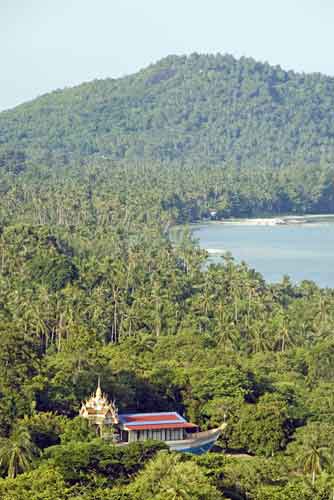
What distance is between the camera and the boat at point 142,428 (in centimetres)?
4488

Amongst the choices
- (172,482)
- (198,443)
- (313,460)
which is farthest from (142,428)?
(172,482)

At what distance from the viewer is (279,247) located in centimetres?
11981

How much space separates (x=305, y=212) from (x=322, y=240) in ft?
119

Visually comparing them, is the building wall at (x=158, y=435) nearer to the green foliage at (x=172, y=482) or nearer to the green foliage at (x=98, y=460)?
the green foliage at (x=98, y=460)

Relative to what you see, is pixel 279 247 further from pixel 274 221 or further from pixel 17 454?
pixel 17 454

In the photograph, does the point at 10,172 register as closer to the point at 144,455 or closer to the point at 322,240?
the point at 322,240

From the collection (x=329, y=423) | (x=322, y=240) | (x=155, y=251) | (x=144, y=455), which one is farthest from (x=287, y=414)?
(x=322, y=240)

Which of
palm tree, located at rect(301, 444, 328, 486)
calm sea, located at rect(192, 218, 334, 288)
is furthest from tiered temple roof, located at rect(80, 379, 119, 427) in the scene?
calm sea, located at rect(192, 218, 334, 288)

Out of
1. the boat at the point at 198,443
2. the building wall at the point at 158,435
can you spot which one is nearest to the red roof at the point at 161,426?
the building wall at the point at 158,435

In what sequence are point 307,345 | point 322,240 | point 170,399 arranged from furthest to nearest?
point 322,240 → point 307,345 → point 170,399

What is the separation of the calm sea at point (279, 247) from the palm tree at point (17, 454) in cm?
5366

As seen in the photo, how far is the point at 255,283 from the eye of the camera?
238ft

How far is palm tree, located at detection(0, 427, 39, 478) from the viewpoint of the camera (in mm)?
40594

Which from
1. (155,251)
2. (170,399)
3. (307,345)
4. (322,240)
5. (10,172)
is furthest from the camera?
(10,172)
